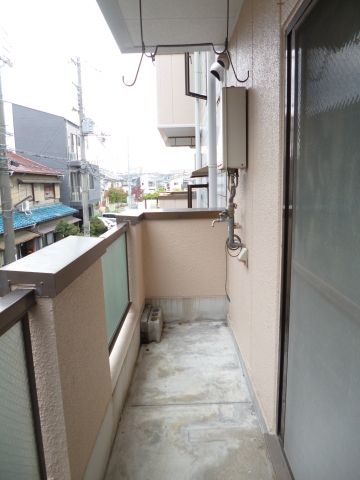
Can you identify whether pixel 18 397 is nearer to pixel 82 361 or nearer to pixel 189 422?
pixel 82 361

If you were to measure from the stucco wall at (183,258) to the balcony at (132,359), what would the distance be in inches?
0.4

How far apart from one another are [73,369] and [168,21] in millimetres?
2645

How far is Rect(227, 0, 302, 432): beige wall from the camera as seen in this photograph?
146 centimetres

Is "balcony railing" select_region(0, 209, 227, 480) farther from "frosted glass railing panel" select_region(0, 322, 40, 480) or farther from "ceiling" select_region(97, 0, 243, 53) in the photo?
"ceiling" select_region(97, 0, 243, 53)

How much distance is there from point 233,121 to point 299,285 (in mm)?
1269

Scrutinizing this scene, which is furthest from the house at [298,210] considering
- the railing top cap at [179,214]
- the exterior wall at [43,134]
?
the exterior wall at [43,134]

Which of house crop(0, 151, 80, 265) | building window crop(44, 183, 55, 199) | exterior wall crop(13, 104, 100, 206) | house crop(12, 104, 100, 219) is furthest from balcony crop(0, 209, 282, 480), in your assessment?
exterior wall crop(13, 104, 100, 206)

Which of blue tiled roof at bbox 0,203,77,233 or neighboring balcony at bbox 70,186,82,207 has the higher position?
neighboring balcony at bbox 70,186,82,207

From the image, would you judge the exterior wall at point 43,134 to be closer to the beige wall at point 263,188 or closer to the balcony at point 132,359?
the balcony at point 132,359

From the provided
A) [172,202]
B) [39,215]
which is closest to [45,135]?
[39,215]

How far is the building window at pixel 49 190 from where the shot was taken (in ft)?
41.1

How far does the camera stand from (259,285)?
6.15 feet

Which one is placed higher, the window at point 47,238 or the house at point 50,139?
the house at point 50,139

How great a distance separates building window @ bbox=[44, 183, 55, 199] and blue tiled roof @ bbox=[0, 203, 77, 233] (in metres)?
0.52
